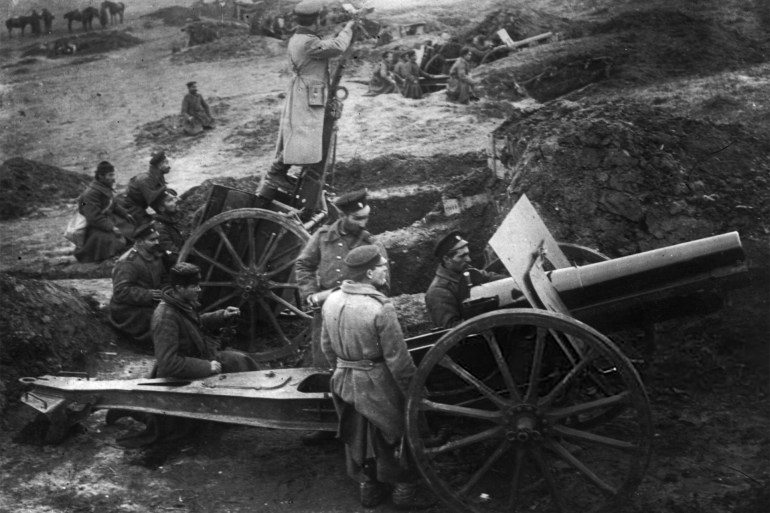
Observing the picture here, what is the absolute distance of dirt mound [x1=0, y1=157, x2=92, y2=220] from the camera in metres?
11.9

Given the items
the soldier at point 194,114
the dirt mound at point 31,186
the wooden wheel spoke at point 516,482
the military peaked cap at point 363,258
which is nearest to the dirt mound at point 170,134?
the soldier at point 194,114

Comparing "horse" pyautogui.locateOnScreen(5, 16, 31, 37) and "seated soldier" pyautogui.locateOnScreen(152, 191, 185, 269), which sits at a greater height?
"horse" pyautogui.locateOnScreen(5, 16, 31, 37)

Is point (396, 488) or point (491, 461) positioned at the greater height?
point (491, 461)

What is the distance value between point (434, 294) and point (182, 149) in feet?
34.1

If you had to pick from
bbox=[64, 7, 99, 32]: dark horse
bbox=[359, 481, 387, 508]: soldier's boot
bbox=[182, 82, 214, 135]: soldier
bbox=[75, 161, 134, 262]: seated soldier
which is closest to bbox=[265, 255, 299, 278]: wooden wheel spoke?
bbox=[359, 481, 387, 508]: soldier's boot

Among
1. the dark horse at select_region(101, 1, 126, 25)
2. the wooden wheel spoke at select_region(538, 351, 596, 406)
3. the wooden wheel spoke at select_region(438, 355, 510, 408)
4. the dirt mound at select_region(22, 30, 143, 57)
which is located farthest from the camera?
the dark horse at select_region(101, 1, 126, 25)

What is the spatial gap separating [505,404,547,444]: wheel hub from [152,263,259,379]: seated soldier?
213 centimetres

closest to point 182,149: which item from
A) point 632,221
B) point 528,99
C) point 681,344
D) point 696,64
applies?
point 528,99

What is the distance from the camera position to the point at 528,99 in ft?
47.8

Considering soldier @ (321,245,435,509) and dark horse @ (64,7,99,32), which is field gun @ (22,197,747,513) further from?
dark horse @ (64,7,99,32)

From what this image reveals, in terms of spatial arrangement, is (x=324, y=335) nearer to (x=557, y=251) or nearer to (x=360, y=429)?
(x=360, y=429)

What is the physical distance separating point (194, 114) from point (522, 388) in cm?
1209

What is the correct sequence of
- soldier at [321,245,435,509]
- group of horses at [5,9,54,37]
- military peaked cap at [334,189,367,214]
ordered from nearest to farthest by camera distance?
soldier at [321,245,435,509] → military peaked cap at [334,189,367,214] → group of horses at [5,9,54,37]

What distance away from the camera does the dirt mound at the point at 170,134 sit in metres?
14.7
